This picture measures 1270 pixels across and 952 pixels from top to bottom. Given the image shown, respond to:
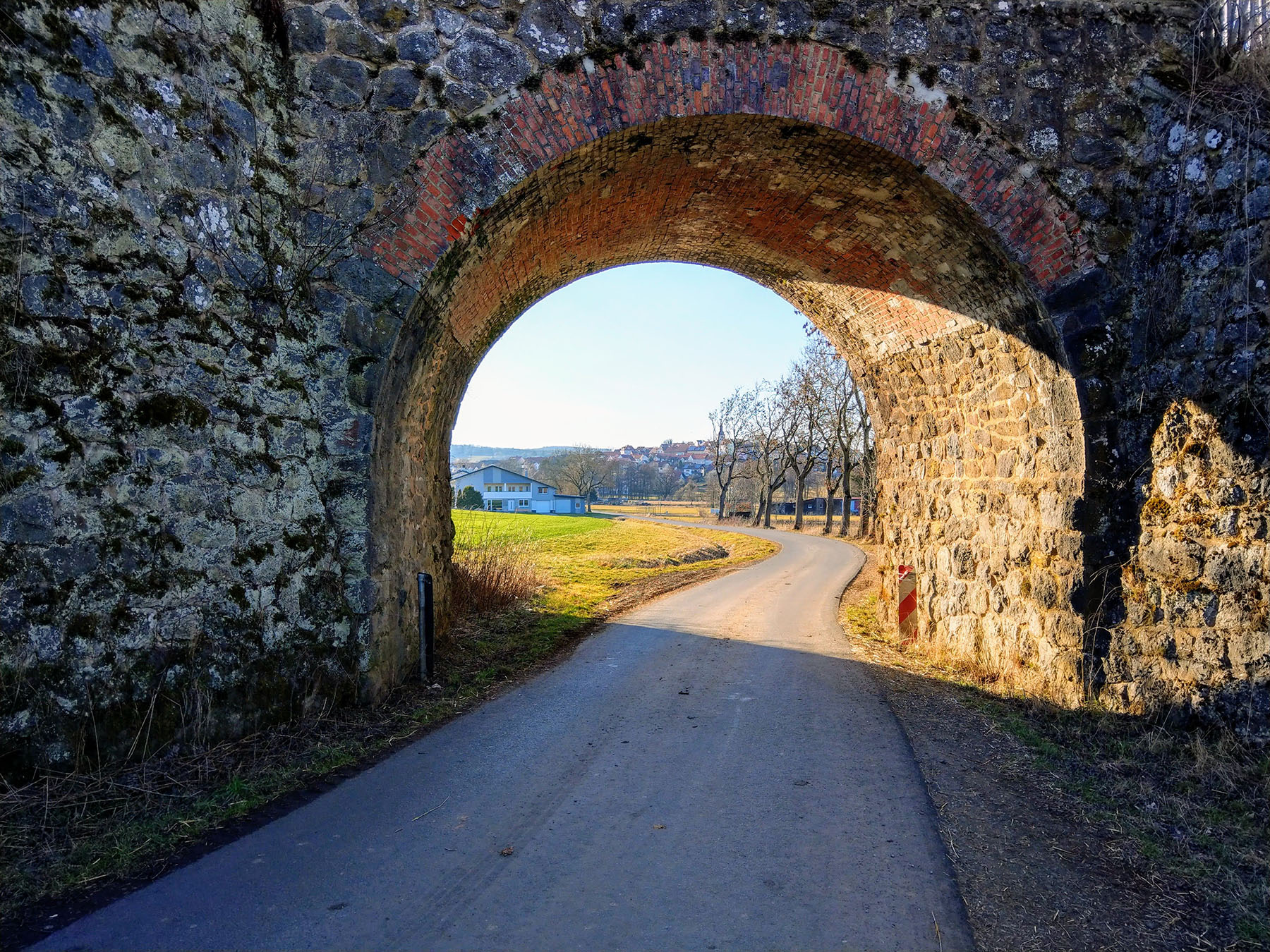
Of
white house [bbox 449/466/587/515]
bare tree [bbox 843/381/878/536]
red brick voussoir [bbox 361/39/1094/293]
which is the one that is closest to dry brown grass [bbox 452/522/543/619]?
red brick voussoir [bbox 361/39/1094/293]

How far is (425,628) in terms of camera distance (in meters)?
6.65

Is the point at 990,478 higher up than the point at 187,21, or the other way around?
A: the point at 187,21

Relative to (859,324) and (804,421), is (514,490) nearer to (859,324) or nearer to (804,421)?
(804,421)

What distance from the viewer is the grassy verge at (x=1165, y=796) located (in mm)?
3398

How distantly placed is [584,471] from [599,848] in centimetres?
8332

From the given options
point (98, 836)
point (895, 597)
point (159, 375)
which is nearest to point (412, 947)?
point (98, 836)

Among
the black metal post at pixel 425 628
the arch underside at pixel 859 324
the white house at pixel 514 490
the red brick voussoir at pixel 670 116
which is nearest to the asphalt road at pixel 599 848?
the black metal post at pixel 425 628

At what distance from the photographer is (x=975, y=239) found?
6258mm

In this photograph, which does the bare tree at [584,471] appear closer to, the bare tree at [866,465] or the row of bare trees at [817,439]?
the row of bare trees at [817,439]

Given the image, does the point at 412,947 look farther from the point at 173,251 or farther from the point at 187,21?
the point at 187,21

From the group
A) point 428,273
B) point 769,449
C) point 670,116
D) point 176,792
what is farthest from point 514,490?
point 176,792

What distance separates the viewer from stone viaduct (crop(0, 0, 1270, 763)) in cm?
Result: 439

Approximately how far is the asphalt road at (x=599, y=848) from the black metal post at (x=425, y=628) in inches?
29.5

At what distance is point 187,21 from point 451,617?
256 inches
